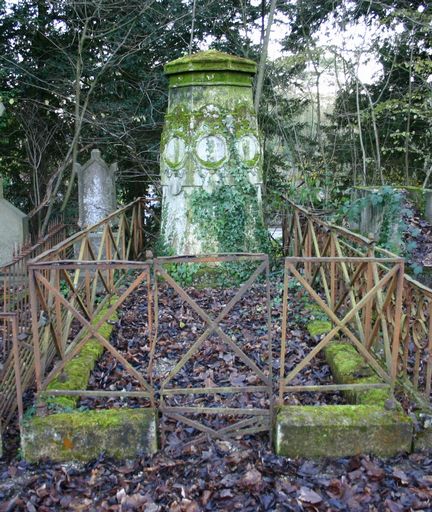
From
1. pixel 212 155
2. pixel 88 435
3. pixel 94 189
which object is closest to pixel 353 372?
pixel 88 435

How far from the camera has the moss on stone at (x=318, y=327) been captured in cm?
538

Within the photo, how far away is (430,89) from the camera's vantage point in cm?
1155

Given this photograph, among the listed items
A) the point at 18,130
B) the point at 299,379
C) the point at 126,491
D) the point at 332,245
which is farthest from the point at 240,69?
the point at 18,130

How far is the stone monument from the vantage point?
29.0ft

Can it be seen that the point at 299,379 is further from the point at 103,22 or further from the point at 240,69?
the point at 103,22

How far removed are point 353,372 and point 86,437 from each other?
215cm

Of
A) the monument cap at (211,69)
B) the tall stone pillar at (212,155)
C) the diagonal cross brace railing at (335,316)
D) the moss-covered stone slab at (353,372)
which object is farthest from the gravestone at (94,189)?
the diagonal cross brace railing at (335,316)

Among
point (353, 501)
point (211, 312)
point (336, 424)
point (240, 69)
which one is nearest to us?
point (353, 501)

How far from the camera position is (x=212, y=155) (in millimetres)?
7480

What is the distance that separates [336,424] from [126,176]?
9.78 m

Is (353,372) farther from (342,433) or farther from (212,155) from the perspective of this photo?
(212,155)

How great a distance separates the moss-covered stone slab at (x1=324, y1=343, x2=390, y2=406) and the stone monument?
617 centimetres

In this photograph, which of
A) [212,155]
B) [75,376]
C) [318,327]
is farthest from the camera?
[212,155]

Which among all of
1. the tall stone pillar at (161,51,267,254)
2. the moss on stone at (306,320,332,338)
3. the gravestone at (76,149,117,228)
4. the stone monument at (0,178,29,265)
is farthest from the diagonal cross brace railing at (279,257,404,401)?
the stone monument at (0,178,29,265)
